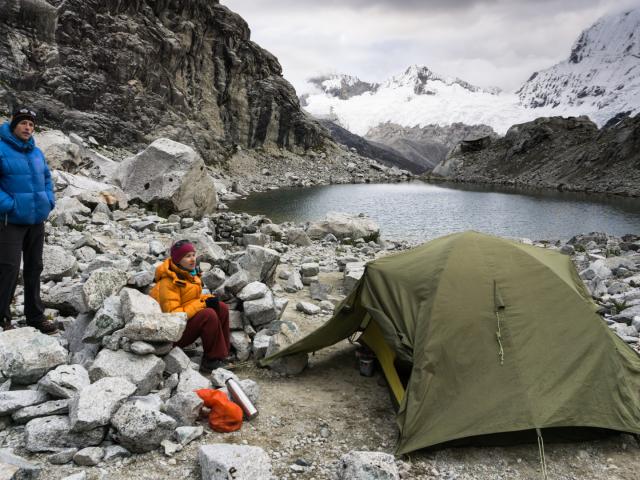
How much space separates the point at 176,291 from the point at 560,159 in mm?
96175

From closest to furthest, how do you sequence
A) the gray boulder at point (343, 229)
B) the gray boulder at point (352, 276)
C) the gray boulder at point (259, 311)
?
the gray boulder at point (259, 311)
the gray boulder at point (352, 276)
the gray boulder at point (343, 229)

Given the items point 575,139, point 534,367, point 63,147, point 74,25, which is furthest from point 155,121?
point 575,139

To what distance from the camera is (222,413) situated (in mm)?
5031

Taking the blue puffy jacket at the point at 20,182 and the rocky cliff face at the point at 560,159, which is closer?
the blue puffy jacket at the point at 20,182

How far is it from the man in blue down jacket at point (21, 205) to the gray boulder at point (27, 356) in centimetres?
111

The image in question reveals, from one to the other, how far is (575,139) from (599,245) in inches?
3210

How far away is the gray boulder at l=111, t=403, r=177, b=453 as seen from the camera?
171 inches

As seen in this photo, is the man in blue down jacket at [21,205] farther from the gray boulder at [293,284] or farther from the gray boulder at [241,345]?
the gray boulder at [293,284]

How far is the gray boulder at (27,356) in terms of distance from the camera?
5.00 m

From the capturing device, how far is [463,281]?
19.1ft

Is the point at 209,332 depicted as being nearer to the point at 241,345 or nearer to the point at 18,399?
the point at 241,345

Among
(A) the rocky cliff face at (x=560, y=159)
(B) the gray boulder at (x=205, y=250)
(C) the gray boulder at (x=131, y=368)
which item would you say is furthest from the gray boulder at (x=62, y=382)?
(A) the rocky cliff face at (x=560, y=159)

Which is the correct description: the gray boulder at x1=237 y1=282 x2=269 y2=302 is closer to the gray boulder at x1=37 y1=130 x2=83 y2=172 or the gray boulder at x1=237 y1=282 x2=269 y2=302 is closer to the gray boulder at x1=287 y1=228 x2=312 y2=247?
the gray boulder at x1=287 y1=228 x2=312 y2=247

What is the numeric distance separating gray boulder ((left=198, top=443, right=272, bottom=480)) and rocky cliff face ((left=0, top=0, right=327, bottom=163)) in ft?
160
